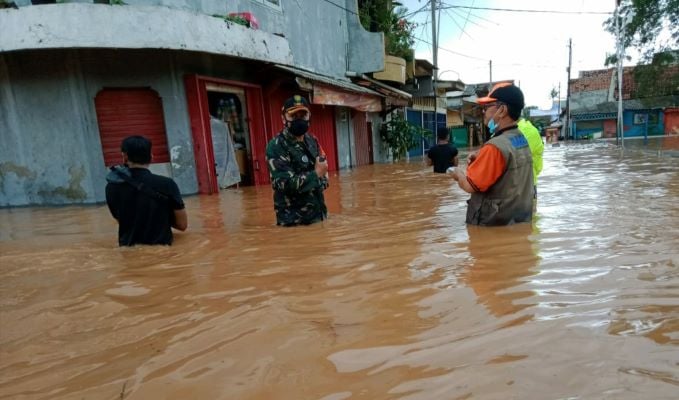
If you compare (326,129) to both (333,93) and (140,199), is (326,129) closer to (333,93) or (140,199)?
(333,93)

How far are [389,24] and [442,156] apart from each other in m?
12.3

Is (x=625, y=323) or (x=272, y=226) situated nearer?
(x=625, y=323)

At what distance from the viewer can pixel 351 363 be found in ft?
5.42

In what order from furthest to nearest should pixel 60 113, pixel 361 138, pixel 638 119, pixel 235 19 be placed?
pixel 638 119
pixel 361 138
pixel 235 19
pixel 60 113

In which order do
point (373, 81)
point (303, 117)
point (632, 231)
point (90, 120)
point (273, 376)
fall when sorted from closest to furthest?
point (273, 376)
point (632, 231)
point (303, 117)
point (90, 120)
point (373, 81)

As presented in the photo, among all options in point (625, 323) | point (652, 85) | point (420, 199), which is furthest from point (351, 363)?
point (652, 85)

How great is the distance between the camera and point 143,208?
361 centimetres

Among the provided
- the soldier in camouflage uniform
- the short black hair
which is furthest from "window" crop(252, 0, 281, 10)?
the short black hair

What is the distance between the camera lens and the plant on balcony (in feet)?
56.1

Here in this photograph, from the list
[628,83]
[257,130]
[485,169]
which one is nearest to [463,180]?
[485,169]

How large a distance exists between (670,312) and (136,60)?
8.75 metres

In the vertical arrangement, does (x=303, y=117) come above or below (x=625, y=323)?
above

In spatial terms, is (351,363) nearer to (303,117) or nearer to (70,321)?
(70,321)

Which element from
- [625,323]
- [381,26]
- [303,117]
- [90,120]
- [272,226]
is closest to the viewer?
[625,323]
